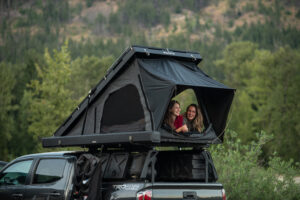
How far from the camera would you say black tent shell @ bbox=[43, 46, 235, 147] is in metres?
8.10

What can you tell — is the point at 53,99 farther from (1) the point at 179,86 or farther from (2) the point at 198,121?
(1) the point at 179,86

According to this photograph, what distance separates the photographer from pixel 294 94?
53.4m

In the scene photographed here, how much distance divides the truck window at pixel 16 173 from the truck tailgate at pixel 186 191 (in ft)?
9.30

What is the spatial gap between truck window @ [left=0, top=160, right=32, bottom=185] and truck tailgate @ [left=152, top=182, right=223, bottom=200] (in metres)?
2.83

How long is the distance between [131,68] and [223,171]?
22.4ft

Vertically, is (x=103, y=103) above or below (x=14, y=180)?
above

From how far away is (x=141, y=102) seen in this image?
27.2 feet

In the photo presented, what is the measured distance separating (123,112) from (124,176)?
1309 mm

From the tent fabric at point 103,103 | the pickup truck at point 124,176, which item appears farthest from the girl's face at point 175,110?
the tent fabric at point 103,103

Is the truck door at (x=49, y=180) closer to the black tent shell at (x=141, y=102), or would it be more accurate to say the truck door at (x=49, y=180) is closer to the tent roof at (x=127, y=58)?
the black tent shell at (x=141, y=102)

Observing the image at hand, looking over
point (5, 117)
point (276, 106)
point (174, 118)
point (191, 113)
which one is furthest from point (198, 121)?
point (5, 117)

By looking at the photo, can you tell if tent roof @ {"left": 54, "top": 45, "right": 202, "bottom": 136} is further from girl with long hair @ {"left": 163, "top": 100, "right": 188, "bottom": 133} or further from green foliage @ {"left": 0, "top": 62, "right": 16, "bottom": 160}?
green foliage @ {"left": 0, "top": 62, "right": 16, "bottom": 160}

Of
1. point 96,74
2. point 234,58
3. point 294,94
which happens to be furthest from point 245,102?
point 234,58

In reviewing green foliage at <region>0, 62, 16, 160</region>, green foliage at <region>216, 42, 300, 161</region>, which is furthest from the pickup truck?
green foliage at <region>0, 62, 16, 160</region>
